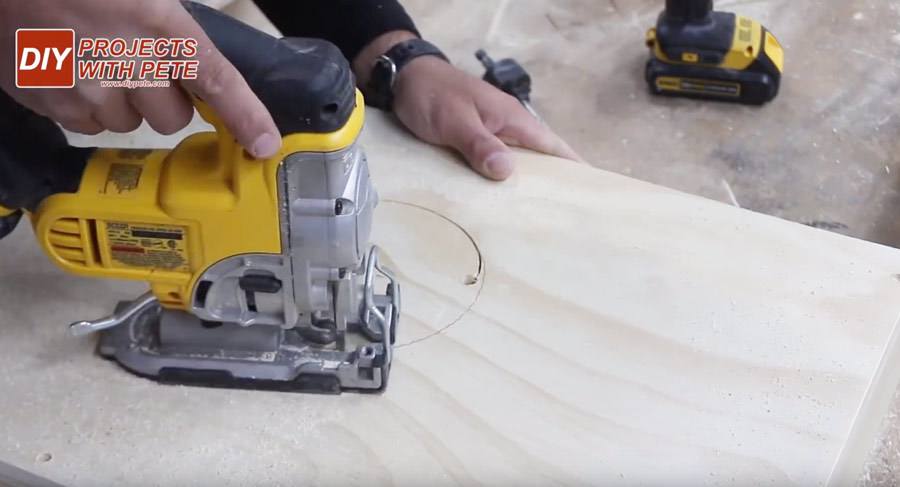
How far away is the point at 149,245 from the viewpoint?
3.29 ft

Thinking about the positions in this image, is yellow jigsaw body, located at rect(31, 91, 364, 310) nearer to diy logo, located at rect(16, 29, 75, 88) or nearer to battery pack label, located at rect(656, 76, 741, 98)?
diy logo, located at rect(16, 29, 75, 88)

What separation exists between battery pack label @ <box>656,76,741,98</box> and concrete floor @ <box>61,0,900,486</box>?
27 mm

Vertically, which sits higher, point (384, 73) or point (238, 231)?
point (238, 231)

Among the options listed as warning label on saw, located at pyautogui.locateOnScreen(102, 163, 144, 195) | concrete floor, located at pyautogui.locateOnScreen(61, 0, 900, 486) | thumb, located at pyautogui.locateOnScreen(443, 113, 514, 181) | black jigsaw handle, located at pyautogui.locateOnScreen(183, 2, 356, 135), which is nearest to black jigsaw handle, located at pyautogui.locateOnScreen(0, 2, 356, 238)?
black jigsaw handle, located at pyautogui.locateOnScreen(183, 2, 356, 135)

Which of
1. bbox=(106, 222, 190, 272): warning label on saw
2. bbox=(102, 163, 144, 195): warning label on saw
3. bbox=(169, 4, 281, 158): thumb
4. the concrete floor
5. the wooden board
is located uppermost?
bbox=(169, 4, 281, 158): thumb

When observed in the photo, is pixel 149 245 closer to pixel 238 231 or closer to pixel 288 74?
pixel 238 231

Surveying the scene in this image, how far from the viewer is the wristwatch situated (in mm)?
1478

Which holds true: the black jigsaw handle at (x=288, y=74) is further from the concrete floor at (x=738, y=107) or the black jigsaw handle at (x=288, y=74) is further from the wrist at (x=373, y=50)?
the concrete floor at (x=738, y=107)

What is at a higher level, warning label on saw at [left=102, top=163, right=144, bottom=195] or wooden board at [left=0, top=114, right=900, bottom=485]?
warning label on saw at [left=102, top=163, right=144, bottom=195]

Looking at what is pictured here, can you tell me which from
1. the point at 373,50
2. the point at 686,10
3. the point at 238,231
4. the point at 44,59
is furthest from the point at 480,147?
the point at 686,10

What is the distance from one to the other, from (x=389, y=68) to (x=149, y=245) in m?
0.60

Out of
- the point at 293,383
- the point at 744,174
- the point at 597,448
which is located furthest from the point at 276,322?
the point at 744,174

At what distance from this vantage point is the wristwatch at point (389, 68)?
4.85 ft

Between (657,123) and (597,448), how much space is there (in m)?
0.99
